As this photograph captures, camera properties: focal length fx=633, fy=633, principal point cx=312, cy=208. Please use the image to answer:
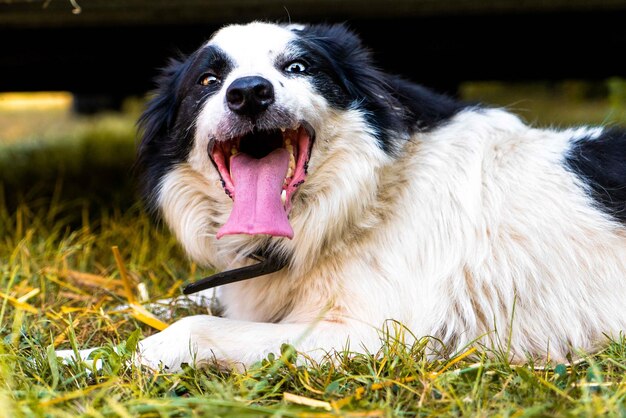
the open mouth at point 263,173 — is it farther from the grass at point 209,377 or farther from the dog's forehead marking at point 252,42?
the grass at point 209,377

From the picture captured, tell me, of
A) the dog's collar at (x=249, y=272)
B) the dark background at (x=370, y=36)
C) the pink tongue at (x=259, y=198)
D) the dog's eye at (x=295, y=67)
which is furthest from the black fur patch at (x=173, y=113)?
the dark background at (x=370, y=36)

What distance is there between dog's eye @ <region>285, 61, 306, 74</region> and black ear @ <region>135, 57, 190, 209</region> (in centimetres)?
46

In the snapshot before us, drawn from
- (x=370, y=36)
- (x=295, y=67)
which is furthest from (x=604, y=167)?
(x=370, y=36)

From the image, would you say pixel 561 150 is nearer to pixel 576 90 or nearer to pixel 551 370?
pixel 551 370

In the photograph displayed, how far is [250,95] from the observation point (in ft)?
7.30

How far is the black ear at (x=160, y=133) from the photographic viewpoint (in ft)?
8.65

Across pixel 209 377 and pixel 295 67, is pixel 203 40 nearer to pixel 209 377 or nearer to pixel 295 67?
pixel 295 67

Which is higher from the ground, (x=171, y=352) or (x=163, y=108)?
(x=163, y=108)

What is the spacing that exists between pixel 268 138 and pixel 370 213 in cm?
49

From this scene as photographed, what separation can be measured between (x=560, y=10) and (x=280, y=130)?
259 centimetres

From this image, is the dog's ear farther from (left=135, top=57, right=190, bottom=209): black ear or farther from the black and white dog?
the black and white dog

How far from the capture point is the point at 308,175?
241cm

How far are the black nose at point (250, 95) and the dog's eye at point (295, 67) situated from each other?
0.25m

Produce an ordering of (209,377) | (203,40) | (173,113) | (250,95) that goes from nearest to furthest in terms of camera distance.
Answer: (209,377) → (250,95) → (173,113) → (203,40)
